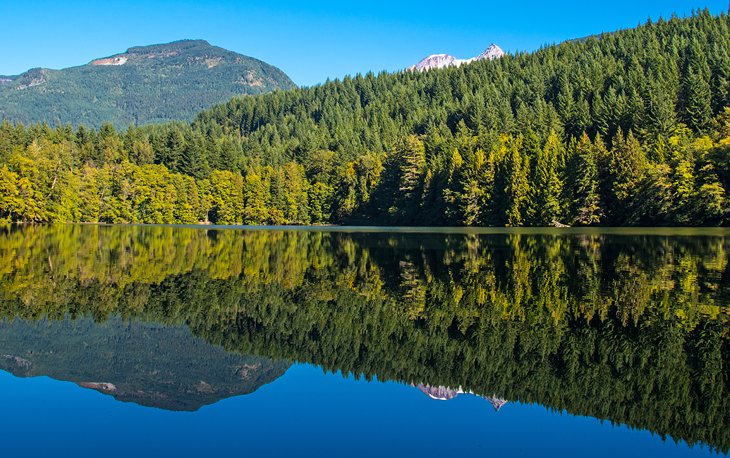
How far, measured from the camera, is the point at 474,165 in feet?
370

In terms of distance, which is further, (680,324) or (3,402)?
(680,324)

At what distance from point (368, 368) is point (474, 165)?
334 ft

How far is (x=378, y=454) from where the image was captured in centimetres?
960

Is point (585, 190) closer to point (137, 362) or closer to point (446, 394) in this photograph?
point (446, 394)

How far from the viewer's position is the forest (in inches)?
3750

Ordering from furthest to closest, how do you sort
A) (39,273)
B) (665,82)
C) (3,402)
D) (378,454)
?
(665,82) → (39,273) → (3,402) → (378,454)

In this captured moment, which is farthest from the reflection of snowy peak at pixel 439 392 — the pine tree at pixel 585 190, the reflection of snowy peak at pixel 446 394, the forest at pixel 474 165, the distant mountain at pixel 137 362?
the pine tree at pixel 585 190

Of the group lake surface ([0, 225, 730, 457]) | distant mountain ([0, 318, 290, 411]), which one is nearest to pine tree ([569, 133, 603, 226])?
lake surface ([0, 225, 730, 457])

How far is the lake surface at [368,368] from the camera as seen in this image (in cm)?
1020

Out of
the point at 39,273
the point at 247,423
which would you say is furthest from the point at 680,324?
the point at 39,273

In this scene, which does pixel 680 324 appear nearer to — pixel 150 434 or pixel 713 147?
pixel 150 434

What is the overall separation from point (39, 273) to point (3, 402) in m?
20.2

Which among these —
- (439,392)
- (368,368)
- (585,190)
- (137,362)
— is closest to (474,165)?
(585,190)

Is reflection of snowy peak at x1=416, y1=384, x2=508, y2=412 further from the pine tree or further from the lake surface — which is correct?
the pine tree
